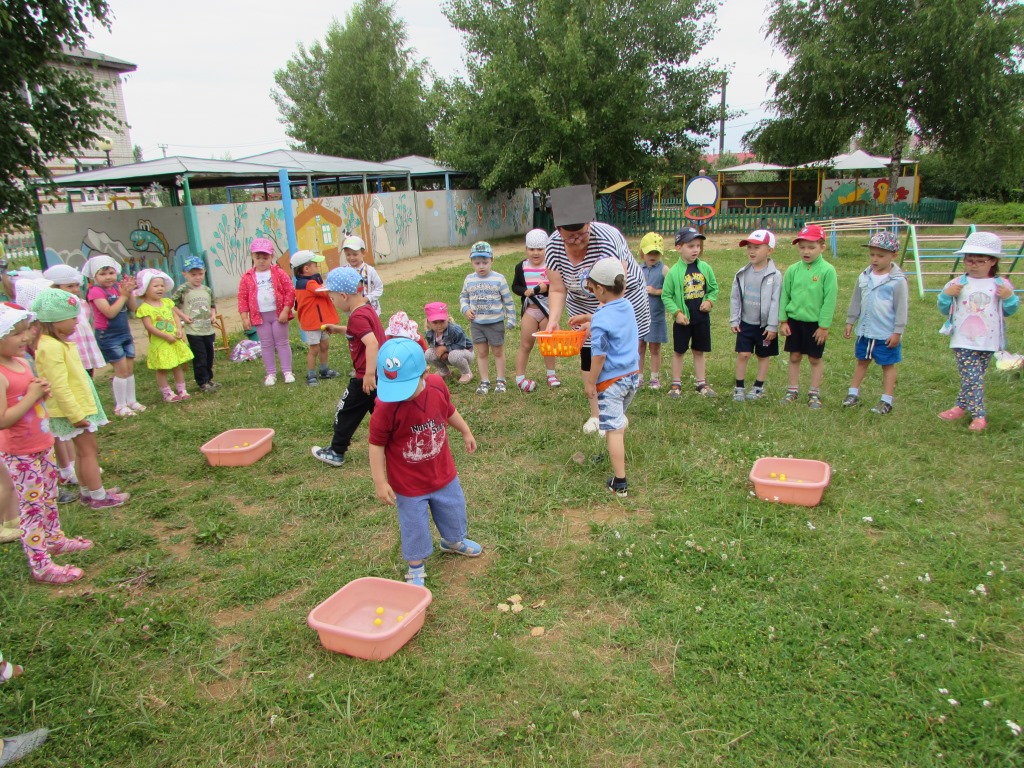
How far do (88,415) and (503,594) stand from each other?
10.6 feet

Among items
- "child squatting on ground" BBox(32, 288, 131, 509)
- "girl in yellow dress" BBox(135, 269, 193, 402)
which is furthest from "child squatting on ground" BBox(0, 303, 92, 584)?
"girl in yellow dress" BBox(135, 269, 193, 402)

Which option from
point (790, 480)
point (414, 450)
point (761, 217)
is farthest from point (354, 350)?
point (761, 217)

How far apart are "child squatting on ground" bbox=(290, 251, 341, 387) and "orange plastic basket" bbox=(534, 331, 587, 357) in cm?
339

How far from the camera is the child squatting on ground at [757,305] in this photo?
6.06 meters

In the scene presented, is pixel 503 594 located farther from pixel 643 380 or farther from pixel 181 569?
pixel 643 380

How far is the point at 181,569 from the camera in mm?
4051

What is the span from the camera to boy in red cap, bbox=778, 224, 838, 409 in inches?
234

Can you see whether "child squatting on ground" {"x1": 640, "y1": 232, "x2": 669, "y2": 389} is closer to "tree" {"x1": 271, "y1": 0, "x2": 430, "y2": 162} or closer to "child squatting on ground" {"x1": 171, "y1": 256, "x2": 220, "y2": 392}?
"child squatting on ground" {"x1": 171, "y1": 256, "x2": 220, "y2": 392}

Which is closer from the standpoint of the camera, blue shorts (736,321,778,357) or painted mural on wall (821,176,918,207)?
blue shorts (736,321,778,357)

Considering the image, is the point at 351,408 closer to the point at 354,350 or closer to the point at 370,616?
the point at 354,350

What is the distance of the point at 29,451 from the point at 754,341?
19.3 feet

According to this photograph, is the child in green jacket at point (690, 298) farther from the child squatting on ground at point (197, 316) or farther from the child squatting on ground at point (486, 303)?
the child squatting on ground at point (197, 316)

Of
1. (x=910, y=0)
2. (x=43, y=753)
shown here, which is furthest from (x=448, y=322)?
(x=910, y=0)

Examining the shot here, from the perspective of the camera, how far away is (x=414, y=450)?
349 centimetres
